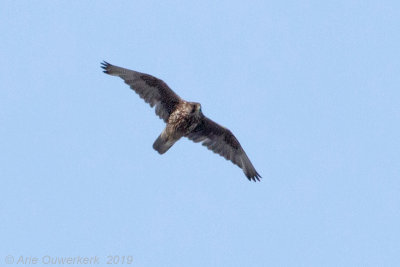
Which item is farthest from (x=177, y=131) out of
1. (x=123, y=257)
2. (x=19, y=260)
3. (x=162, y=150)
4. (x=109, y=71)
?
(x=19, y=260)

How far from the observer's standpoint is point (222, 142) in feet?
62.2

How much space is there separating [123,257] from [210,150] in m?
4.35

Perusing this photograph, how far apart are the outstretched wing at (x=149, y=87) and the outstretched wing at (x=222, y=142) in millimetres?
871

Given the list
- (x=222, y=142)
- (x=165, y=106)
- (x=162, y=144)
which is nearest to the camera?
(x=162, y=144)

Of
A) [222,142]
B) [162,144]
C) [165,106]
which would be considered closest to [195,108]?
[165,106]

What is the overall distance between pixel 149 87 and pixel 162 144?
3.98ft

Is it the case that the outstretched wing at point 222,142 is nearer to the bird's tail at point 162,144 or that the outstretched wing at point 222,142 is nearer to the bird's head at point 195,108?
the bird's head at point 195,108

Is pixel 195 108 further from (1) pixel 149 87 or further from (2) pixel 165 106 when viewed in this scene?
(1) pixel 149 87

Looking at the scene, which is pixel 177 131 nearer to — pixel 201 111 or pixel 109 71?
pixel 201 111

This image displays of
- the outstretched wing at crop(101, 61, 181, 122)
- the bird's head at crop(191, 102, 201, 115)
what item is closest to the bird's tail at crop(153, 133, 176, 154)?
the outstretched wing at crop(101, 61, 181, 122)

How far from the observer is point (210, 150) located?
18.9 m

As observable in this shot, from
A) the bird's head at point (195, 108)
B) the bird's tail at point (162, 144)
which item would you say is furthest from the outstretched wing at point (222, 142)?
the bird's tail at point (162, 144)

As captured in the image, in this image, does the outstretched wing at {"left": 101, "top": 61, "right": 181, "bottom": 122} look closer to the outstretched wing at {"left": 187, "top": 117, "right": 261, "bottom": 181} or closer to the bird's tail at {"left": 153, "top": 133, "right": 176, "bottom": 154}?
the bird's tail at {"left": 153, "top": 133, "right": 176, "bottom": 154}

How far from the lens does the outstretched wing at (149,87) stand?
17953mm
